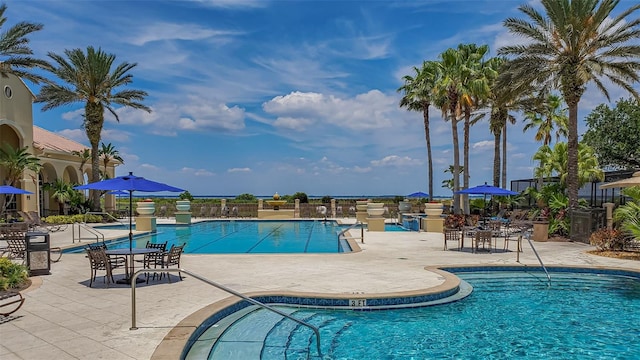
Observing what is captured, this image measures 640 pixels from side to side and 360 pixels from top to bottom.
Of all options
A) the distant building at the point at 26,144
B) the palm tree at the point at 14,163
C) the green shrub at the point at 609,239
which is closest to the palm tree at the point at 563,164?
the green shrub at the point at 609,239

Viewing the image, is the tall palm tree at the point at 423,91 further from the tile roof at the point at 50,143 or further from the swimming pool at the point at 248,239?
the tile roof at the point at 50,143

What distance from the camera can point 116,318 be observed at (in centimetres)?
659

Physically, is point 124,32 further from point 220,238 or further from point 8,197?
point 8,197

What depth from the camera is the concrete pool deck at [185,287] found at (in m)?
5.56

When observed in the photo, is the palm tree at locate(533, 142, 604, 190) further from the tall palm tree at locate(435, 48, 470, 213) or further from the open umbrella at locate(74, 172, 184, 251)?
the open umbrella at locate(74, 172, 184, 251)

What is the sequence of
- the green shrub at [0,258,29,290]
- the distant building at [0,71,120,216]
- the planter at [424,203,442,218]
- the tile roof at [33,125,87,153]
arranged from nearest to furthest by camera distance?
the green shrub at [0,258,29,290] < the planter at [424,203,442,218] < the distant building at [0,71,120,216] < the tile roof at [33,125,87,153]

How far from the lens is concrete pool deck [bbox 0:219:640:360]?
556 centimetres

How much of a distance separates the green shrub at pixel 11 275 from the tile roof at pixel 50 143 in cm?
2236

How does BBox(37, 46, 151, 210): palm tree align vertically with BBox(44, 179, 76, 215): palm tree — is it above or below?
above

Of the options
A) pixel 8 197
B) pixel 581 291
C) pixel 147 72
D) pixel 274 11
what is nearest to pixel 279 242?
pixel 274 11

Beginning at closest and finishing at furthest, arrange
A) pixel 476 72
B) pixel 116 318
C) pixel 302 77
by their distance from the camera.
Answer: pixel 116 318, pixel 476 72, pixel 302 77

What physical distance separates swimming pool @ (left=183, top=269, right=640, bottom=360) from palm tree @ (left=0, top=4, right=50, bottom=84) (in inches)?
889

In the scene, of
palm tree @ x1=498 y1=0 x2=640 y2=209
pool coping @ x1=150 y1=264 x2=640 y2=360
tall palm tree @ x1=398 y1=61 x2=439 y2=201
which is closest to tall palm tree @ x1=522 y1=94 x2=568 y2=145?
tall palm tree @ x1=398 y1=61 x2=439 y2=201

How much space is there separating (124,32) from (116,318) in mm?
15462
